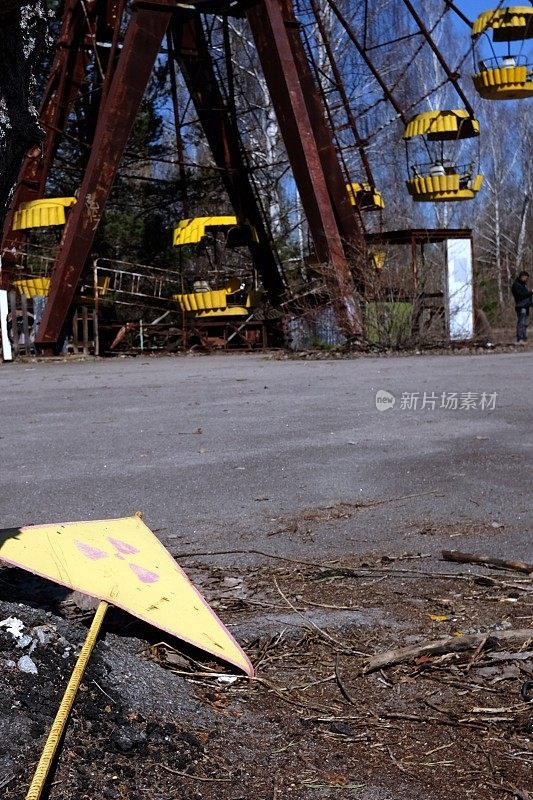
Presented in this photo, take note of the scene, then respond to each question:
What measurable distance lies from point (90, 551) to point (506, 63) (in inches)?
688

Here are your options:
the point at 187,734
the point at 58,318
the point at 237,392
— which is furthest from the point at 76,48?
the point at 187,734

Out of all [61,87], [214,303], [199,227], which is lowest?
[214,303]

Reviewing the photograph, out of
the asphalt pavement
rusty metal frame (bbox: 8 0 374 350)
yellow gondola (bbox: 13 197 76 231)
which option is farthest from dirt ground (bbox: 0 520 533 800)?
yellow gondola (bbox: 13 197 76 231)

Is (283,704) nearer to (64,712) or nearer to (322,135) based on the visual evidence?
(64,712)

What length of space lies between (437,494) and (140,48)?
15701 millimetres

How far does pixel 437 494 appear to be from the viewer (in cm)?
526

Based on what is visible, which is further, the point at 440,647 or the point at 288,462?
the point at 288,462

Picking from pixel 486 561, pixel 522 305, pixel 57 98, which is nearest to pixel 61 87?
pixel 57 98

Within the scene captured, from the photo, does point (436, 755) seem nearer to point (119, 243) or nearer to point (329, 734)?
point (329, 734)

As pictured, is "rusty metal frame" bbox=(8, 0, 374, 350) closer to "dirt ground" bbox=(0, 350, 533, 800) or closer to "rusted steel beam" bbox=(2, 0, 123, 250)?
"rusted steel beam" bbox=(2, 0, 123, 250)

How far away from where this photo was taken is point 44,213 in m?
20.4

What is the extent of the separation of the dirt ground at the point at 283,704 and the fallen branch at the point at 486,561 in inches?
9.2

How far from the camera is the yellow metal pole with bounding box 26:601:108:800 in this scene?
2.02 metres

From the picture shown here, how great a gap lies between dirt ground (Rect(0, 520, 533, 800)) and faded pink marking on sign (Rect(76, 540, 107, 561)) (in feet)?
0.49
